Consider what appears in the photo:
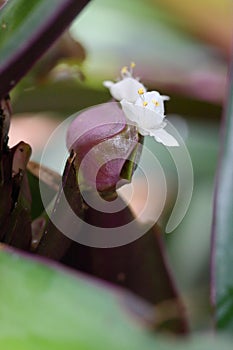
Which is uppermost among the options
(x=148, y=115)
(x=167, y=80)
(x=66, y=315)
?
(x=167, y=80)

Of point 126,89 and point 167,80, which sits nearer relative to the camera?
point 126,89

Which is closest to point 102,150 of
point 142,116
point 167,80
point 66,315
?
point 142,116

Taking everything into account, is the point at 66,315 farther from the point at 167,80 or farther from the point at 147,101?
the point at 167,80

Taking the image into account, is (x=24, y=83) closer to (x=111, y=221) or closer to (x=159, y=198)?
(x=111, y=221)

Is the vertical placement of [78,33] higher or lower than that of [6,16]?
higher

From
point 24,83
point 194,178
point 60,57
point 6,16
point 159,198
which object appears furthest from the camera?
point 194,178

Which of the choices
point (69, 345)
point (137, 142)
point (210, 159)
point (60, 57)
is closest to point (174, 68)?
point (210, 159)

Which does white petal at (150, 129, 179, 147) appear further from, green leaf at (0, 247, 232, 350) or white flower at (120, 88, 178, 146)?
green leaf at (0, 247, 232, 350)

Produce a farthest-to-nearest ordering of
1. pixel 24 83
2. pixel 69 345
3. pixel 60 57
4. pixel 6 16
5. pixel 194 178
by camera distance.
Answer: pixel 194 178 < pixel 60 57 < pixel 24 83 < pixel 6 16 < pixel 69 345

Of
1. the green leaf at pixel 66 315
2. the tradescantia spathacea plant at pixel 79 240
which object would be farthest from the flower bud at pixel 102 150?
the green leaf at pixel 66 315
